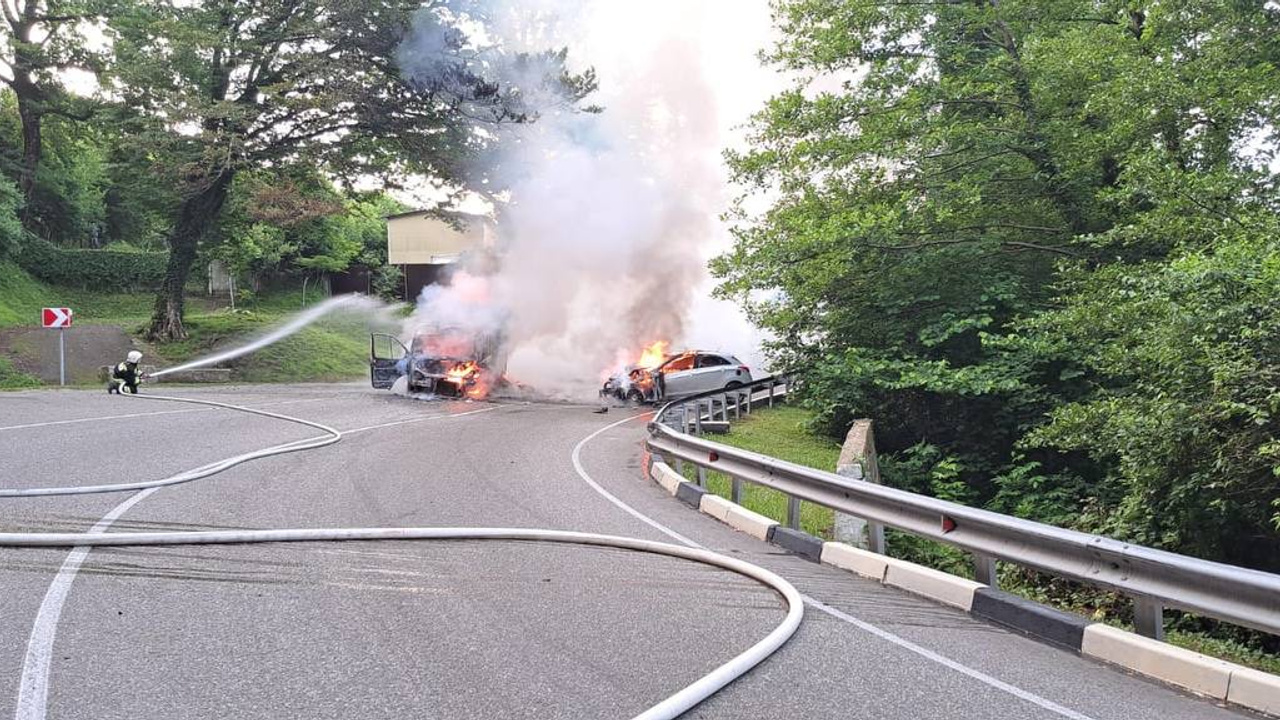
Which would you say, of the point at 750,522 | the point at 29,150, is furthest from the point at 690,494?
the point at 29,150

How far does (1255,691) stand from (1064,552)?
1366mm

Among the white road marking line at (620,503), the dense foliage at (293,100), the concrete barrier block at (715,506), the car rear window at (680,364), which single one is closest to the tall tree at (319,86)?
the dense foliage at (293,100)

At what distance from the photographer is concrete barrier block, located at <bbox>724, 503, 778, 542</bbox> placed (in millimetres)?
7902

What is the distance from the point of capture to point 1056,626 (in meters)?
5.21

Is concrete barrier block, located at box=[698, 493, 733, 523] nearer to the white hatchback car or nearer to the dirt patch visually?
the white hatchback car

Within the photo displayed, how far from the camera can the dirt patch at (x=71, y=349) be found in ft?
86.5

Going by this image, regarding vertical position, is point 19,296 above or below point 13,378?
above

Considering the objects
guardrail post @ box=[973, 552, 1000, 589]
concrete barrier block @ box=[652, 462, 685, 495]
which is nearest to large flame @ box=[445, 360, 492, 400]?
concrete barrier block @ box=[652, 462, 685, 495]

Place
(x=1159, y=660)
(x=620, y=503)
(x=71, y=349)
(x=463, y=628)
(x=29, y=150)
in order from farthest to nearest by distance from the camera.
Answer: (x=29, y=150), (x=71, y=349), (x=620, y=503), (x=463, y=628), (x=1159, y=660)

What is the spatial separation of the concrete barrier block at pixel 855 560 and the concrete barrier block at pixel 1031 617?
0.89m

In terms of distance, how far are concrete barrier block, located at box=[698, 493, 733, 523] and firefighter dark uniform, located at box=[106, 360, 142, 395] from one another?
1629cm

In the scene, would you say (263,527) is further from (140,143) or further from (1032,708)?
(140,143)

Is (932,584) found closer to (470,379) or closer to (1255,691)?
(1255,691)

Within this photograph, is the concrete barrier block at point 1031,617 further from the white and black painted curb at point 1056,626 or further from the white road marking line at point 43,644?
the white road marking line at point 43,644
